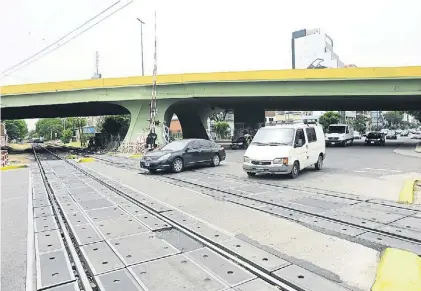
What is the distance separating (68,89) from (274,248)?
92.7 feet

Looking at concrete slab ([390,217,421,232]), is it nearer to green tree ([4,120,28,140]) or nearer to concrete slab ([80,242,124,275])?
concrete slab ([80,242,124,275])

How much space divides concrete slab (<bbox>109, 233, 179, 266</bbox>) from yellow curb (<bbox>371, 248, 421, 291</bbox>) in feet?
8.78

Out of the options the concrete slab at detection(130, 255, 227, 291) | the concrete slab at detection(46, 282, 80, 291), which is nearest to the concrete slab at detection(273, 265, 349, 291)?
the concrete slab at detection(130, 255, 227, 291)

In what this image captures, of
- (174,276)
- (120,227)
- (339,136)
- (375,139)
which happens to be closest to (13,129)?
(339,136)

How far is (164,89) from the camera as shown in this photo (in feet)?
92.9

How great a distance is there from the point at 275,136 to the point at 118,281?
31.1 ft

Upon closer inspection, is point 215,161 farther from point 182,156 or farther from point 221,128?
point 221,128

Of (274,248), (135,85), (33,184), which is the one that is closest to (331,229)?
A: (274,248)

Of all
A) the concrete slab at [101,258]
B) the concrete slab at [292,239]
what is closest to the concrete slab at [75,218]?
the concrete slab at [101,258]

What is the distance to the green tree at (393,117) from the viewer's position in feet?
424

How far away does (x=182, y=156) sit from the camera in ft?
48.4

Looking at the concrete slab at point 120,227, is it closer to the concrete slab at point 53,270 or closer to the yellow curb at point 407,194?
the concrete slab at point 53,270

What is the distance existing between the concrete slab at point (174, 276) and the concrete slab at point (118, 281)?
9 cm

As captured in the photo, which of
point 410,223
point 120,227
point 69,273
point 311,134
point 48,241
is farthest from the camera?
point 311,134
